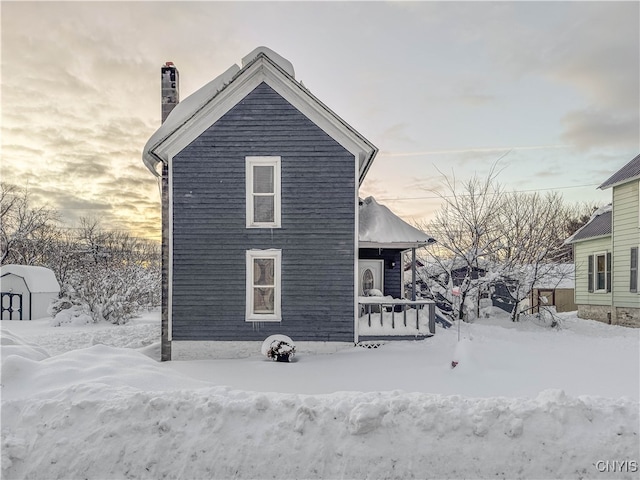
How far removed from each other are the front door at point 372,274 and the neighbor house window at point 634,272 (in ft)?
35.6

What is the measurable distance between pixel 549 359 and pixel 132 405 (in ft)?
31.6

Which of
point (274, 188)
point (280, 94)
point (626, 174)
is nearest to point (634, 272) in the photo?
point (626, 174)

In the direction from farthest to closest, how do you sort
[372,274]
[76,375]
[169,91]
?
[372,274] < [169,91] < [76,375]

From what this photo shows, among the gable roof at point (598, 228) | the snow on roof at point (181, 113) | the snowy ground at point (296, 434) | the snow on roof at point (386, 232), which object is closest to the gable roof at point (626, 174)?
the gable roof at point (598, 228)

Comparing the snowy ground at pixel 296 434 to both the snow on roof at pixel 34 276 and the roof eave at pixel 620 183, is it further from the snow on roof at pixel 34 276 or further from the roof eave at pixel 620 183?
the snow on roof at pixel 34 276

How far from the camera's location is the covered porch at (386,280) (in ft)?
38.1

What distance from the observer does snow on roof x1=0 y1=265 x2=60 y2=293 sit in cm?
2038

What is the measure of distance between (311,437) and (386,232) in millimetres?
8400

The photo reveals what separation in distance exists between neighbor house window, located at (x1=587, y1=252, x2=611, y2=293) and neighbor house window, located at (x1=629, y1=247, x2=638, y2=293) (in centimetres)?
197

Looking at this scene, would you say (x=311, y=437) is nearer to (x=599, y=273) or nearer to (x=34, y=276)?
(x=599, y=273)

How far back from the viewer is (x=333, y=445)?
4.89m

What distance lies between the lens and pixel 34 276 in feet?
68.7

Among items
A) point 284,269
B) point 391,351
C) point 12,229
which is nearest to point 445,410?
point 391,351

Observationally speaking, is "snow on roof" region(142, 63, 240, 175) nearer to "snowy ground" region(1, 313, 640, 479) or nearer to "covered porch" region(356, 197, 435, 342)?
"covered porch" region(356, 197, 435, 342)
